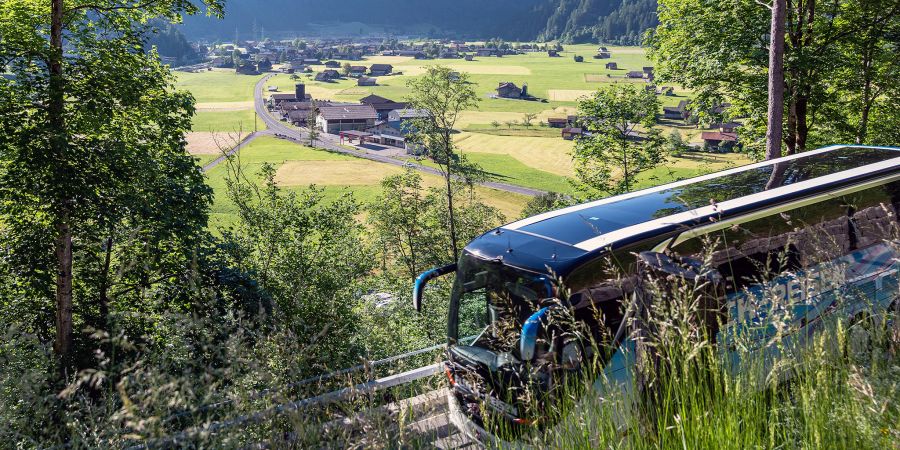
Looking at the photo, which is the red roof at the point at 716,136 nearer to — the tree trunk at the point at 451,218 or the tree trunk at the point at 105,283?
the tree trunk at the point at 451,218

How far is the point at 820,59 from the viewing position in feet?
54.4

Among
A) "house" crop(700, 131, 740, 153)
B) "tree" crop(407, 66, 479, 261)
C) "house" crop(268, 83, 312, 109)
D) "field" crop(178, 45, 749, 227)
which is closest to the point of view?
"tree" crop(407, 66, 479, 261)

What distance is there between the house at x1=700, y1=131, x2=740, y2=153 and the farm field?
34.3 metres

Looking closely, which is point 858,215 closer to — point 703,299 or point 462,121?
point 703,299

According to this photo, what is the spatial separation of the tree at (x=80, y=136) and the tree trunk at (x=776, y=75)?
39.9 ft

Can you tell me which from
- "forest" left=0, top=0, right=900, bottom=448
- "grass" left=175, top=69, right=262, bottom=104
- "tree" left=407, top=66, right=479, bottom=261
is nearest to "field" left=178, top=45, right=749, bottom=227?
"grass" left=175, top=69, right=262, bottom=104

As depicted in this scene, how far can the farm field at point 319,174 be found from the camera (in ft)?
202

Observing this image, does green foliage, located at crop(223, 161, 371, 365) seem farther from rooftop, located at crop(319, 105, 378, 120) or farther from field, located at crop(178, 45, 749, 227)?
rooftop, located at crop(319, 105, 378, 120)

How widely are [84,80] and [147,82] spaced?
4.30 feet

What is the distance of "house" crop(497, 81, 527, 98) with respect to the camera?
155m

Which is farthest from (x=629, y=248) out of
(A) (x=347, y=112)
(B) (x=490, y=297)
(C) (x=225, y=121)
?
(A) (x=347, y=112)

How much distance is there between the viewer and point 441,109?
35.4 m

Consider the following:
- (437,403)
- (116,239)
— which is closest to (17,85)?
(116,239)

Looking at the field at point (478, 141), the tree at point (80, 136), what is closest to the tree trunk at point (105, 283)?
the tree at point (80, 136)
